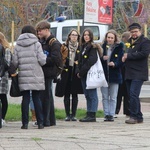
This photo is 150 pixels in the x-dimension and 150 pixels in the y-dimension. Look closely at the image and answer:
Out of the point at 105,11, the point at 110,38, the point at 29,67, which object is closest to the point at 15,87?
the point at 29,67

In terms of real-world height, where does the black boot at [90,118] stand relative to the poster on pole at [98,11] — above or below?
below

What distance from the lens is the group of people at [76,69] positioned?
11.7 m

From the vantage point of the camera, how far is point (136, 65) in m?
12.6

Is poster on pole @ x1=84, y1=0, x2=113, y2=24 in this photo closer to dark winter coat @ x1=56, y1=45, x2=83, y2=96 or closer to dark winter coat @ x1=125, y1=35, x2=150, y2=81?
dark winter coat @ x1=56, y1=45, x2=83, y2=96

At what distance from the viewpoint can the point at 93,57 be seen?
12969 mm

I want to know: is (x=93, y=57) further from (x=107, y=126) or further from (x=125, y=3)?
(x=125, y=3)

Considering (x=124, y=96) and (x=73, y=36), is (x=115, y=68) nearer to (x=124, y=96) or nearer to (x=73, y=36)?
(x=73, y=36)

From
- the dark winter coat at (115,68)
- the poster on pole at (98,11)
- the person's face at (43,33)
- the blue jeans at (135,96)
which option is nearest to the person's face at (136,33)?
the dark winter coat at (115,68)

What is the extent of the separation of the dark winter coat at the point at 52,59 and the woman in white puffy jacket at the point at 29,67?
1.11 feet

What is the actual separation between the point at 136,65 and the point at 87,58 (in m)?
1.03

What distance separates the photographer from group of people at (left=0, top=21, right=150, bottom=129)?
38.3 feet

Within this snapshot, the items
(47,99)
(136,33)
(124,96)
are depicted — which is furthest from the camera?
(124,96)

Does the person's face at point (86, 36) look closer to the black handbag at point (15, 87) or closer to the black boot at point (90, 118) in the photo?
the black boot at point (90, 118)

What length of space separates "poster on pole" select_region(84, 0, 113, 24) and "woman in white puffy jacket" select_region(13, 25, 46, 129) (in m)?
6.92
